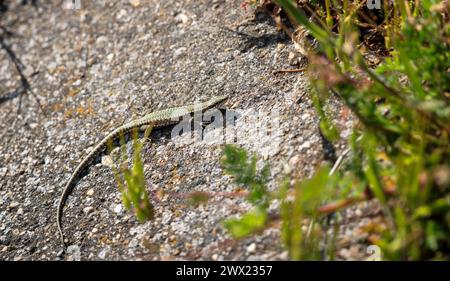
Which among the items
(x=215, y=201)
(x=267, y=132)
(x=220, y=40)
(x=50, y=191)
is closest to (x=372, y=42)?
(x=267, y=132)

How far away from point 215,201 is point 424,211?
41.3 inches

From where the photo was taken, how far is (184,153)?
9.45 feet

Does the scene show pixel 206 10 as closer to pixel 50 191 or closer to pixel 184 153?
pixel 184 153

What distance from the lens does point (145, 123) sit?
308 cm

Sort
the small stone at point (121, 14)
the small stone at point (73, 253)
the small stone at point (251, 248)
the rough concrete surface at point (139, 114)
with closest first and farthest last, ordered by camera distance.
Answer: the small stone at point (251, 248) < the rough concrete surface at point (139, 114) < the small stone at point (73, 253) < the small stone at point (121, 14)

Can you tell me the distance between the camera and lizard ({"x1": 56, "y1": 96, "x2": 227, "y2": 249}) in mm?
2996

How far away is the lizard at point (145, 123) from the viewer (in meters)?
3.00

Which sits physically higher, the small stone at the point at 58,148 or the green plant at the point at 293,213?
the small stone at the point at 58,148

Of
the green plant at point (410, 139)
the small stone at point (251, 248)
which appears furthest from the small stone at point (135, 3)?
the small stone at point (251, 248)

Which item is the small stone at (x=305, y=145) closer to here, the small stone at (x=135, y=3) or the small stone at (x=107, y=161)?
the small stone at (x=107, y=161)

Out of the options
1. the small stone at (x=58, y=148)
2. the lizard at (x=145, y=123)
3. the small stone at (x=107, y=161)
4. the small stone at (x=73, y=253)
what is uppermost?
the small stone at (x=58, y=148)

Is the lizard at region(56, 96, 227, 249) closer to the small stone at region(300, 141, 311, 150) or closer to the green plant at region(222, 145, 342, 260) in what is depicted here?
the small stone at region(300, 141, 311, 150)

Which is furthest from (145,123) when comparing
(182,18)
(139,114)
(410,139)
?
(410,139)

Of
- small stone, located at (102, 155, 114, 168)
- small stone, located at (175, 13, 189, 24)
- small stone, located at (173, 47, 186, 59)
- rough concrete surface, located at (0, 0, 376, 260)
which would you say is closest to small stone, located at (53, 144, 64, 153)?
rough concrete surface, located at (0, 0, 376, 260)
